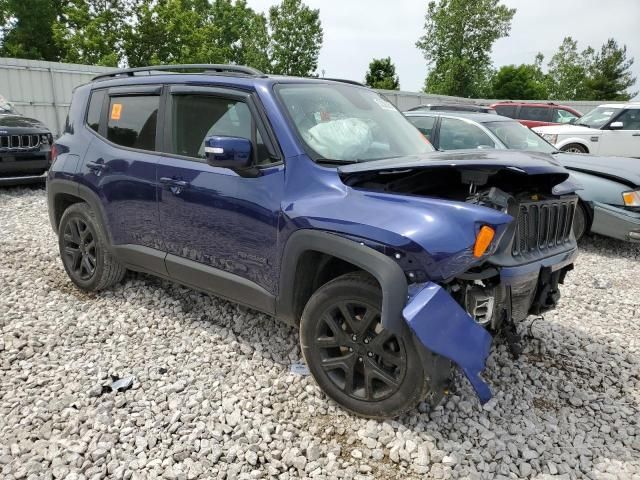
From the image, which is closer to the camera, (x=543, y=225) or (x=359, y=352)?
(x=359, y=352)

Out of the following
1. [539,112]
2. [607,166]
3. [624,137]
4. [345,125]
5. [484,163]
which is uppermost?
[539,112]

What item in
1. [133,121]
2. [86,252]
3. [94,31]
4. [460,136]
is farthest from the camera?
[94,31]

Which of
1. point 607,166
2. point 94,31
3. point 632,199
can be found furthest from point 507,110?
point 94,31

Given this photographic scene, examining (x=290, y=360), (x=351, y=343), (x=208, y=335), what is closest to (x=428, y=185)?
→ (x=351, y=343)

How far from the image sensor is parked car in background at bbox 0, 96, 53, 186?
8242 millimetres

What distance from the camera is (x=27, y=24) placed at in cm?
3775

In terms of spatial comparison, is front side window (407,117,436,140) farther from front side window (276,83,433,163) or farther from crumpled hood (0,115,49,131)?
crumpled hood (0,115,49,131)

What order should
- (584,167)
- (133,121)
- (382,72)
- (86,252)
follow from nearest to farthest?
(133,121), (86,252), (584,167), (382,72)

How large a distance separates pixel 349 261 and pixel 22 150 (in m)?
7.82

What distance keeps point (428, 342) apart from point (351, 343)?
1.77ft

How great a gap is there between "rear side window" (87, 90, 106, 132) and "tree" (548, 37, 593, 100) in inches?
2561

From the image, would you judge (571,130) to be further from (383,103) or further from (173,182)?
(173,182)

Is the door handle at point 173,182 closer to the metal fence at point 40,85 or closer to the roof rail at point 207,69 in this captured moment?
the roof rail at point 207,69

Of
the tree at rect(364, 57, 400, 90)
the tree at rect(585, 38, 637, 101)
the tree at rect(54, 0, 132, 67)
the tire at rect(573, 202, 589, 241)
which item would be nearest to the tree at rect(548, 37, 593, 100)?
the tree at rect(585, 38, 637, 101)
